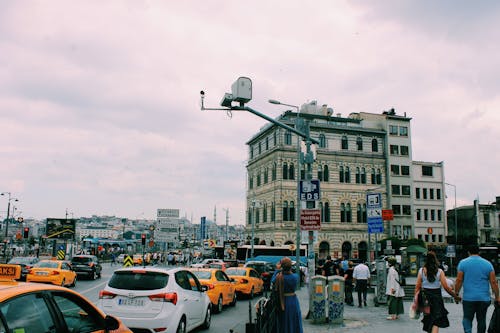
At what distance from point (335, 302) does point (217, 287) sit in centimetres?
433

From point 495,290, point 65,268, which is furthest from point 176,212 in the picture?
→ point 495,290

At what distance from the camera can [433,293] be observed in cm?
889

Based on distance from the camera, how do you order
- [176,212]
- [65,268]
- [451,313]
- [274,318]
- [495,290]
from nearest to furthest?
[495,290]
[274,318]
[451,313]
[65,268]
[176,212]

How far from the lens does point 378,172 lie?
6319cm

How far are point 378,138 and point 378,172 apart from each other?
459 centimetres

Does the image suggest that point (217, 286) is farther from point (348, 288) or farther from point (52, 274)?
point (52, 274)

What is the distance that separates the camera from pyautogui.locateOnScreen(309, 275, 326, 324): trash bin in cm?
1350

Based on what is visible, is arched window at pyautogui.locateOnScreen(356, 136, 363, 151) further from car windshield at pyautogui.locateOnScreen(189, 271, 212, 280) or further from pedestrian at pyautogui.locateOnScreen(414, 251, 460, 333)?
pedestrian at pyautogui.locateOnScreen(414, 251, 460, 333)

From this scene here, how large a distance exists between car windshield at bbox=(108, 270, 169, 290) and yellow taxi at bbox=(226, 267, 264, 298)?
10487 mm

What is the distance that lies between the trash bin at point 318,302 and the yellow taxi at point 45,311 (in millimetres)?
8953

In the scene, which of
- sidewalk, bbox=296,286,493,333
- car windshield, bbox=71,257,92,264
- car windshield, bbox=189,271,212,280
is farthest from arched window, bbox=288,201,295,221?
car windshield, bbox=189,271,212,280

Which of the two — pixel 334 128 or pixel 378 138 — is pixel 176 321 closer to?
pixel 334 128

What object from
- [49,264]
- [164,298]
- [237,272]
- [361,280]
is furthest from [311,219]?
[49,264]

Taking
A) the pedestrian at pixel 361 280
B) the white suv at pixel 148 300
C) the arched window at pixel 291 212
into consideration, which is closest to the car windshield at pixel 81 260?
the pedestrian at pixel 361 280
